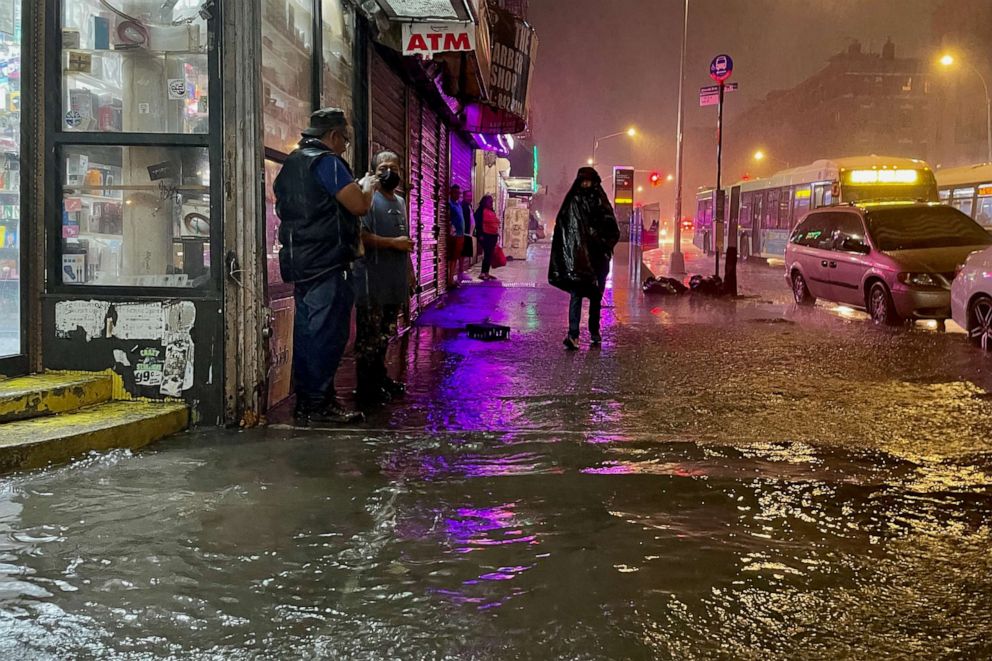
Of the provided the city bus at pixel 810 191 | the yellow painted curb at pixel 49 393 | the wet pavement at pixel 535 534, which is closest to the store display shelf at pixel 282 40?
the yellow painted curb at pixel 49 393

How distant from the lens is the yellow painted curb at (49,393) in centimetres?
491

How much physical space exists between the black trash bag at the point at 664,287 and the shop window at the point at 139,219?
12.0 meters

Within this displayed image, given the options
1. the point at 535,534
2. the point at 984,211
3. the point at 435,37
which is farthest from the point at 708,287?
the point at 535,534

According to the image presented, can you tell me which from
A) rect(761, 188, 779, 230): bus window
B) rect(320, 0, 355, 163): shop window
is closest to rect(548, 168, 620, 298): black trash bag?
rect(320, 0, 355, 163): shop window

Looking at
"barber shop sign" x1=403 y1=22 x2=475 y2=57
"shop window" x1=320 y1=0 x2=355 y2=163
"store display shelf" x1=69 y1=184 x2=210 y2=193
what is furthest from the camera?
"barber shop sign" x1=403 y1=22 x2=475 y2=57

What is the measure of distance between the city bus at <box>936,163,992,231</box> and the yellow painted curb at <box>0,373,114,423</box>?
21383 mm

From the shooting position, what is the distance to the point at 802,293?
49.2 feet

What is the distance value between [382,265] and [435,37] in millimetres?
3577

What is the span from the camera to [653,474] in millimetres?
4664

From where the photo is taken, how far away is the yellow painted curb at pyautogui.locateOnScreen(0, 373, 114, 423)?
16.1 ft

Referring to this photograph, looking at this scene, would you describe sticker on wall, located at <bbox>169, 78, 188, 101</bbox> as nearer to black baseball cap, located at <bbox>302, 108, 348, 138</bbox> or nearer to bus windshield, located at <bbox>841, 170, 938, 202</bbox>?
black baseball cap, located at <bbox>302, 108, 348, 138</bbox>

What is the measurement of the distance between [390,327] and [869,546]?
13.3 ft

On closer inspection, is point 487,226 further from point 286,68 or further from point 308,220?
point 308,220

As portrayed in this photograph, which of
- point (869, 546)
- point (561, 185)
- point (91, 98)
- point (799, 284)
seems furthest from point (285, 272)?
point (561, 185)
